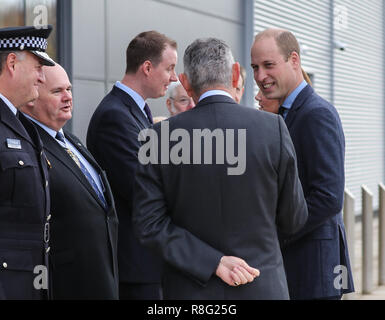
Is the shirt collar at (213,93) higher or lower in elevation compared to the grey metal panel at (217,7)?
lower

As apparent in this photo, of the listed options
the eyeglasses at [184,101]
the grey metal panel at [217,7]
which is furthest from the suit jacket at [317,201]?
the grey metal panel at [217,7]

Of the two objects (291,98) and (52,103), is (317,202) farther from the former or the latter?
(52,103)

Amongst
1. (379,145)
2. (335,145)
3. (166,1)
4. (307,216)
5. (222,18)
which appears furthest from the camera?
(379,145)

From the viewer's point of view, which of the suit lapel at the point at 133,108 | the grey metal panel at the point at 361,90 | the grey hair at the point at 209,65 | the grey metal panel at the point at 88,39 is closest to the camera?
the grey hair at the point at 209,65

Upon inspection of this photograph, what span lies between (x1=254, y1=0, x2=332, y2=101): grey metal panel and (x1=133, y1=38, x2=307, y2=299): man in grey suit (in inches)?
278

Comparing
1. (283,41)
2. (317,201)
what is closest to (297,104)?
(283,41)

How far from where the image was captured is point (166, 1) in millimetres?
7082

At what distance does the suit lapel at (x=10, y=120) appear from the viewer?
105 inches

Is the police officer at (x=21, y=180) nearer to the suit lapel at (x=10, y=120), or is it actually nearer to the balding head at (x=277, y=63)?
the suit lapel at (x=10, y=120)

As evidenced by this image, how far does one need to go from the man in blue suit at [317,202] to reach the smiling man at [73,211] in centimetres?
93

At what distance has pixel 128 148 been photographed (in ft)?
11.8

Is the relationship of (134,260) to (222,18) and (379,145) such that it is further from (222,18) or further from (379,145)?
(379,145)

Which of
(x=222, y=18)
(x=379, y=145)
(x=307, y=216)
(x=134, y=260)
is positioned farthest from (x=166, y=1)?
(x=379, y=145)

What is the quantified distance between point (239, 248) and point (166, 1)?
5044 mm
